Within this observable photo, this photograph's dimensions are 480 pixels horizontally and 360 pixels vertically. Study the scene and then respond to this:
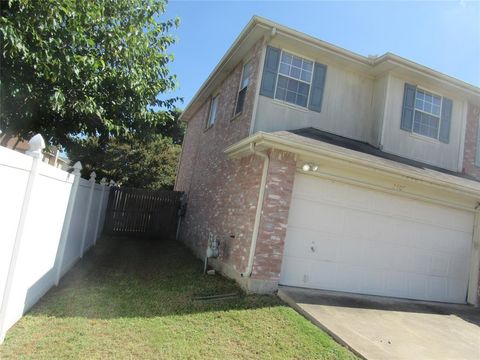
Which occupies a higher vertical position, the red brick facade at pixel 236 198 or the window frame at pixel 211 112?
the window frame at pixel 211 112

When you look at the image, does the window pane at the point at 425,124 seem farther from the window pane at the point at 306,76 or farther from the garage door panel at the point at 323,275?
the garage door panel at the point at 323,275

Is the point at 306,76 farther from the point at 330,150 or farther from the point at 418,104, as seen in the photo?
the point at 418,104

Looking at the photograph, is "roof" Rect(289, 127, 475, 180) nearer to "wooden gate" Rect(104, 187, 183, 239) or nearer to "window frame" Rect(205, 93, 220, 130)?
"window frame" Rect(205, 93, 220, 130)

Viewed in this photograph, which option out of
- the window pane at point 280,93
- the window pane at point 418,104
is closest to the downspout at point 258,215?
the window pane at point 280,93

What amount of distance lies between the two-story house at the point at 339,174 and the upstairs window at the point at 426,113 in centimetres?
3

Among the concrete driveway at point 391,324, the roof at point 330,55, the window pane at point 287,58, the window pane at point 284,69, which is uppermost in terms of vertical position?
the roof at point 330,55

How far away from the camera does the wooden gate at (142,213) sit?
561 inches

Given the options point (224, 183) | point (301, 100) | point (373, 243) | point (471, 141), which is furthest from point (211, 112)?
point (471, 141)

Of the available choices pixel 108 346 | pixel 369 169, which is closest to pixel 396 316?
pixel 369 169

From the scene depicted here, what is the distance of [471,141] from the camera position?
1098 centimetres

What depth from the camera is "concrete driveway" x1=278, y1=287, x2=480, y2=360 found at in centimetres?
520

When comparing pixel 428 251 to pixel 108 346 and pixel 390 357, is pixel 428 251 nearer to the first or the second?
pixel 390 357

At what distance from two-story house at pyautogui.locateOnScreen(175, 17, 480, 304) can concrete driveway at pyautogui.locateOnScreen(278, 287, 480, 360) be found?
1.79ft

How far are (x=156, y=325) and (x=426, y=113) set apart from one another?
9329 mm
